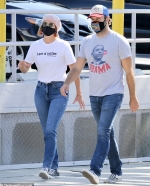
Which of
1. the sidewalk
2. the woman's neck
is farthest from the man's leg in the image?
the woman's neck

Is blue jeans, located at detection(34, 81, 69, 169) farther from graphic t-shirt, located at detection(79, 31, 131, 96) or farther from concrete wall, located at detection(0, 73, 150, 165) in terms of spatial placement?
concrete wall, located at detection(0, 73, 150, 165)

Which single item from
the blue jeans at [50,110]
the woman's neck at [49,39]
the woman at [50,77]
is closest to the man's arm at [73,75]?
the woman at [50,77]

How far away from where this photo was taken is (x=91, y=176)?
7.16m

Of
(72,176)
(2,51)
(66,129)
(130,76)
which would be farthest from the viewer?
(66,129)

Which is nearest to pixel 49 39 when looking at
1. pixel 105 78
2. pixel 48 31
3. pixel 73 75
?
pixel 48 31

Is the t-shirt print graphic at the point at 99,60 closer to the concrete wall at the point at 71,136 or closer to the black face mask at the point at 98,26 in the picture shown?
the black face mask at the point at 98,26

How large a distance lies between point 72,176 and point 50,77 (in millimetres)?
1182

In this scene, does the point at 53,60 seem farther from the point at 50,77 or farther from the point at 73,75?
the point at 73,75

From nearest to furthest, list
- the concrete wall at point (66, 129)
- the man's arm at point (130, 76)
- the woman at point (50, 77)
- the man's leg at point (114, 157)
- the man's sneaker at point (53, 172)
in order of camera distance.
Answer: the man's arm at point (130, 76) < the man's leg at point (114, 157) < the woman at point (50, 77) < the man's sneaker at point (53, 172) < the concrete wall at point (66, 129)

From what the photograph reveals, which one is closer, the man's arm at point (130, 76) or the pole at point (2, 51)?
the man's arm at point (130, 76)

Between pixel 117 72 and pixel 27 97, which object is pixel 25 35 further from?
pixel 117 72

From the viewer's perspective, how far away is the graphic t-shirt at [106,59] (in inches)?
280

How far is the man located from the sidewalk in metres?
0.48

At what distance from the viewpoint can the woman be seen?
7.51 m
